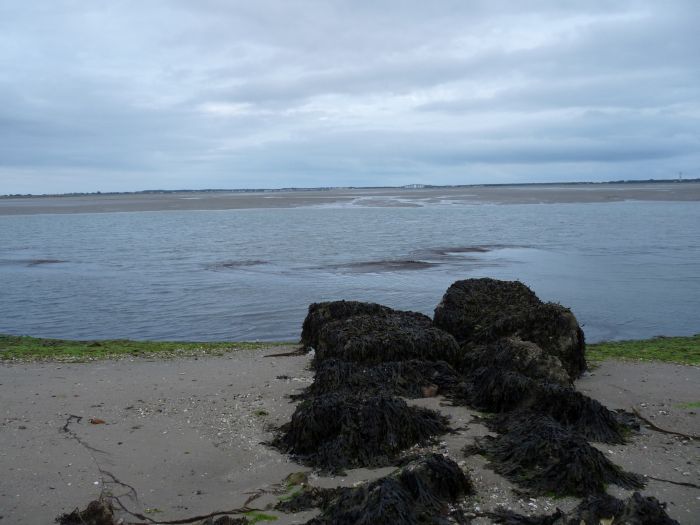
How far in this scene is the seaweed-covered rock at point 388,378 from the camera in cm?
728

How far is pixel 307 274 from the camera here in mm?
20969

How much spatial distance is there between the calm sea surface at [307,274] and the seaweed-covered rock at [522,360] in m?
5.76

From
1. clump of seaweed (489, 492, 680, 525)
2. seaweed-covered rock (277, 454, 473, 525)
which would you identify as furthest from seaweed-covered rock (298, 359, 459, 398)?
clump of seaweed (489, 492, 680, 525)

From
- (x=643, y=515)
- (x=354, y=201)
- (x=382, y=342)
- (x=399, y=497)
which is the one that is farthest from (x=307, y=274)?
(x=354, y=201)

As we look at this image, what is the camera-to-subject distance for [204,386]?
25.8ft

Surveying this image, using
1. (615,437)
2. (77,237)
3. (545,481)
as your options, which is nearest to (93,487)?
(545,481)

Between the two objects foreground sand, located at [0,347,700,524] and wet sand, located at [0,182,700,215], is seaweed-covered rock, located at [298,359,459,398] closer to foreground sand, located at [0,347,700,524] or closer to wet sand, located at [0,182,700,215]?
foreground sand, located at [0,347,700,524]

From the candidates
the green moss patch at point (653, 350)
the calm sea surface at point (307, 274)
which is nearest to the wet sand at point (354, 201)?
the calm sea surface at point (307, 274)

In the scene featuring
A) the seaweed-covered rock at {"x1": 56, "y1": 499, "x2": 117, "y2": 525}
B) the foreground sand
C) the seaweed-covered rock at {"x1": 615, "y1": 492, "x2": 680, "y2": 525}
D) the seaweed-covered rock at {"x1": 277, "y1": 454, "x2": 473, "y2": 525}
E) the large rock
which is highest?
the large rock

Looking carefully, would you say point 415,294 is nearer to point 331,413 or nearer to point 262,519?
point 331,413

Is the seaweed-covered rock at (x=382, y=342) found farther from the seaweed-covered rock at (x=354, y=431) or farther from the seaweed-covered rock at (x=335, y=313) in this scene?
the seaweed-covered rock at (x=354, y=431)

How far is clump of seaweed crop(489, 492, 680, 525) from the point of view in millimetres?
3824

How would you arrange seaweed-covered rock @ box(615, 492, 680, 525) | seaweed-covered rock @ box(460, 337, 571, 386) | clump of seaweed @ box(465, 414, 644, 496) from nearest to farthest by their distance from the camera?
1. seaweed-covered rock @ box(615, 492, 680, 525)
2. clump of seaweed @ box(465, 414, 644, 496)
3. seaweed-covered rock @ box(460, 337, 571, 386)

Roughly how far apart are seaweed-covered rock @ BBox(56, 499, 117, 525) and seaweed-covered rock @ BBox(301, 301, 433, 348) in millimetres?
5352
